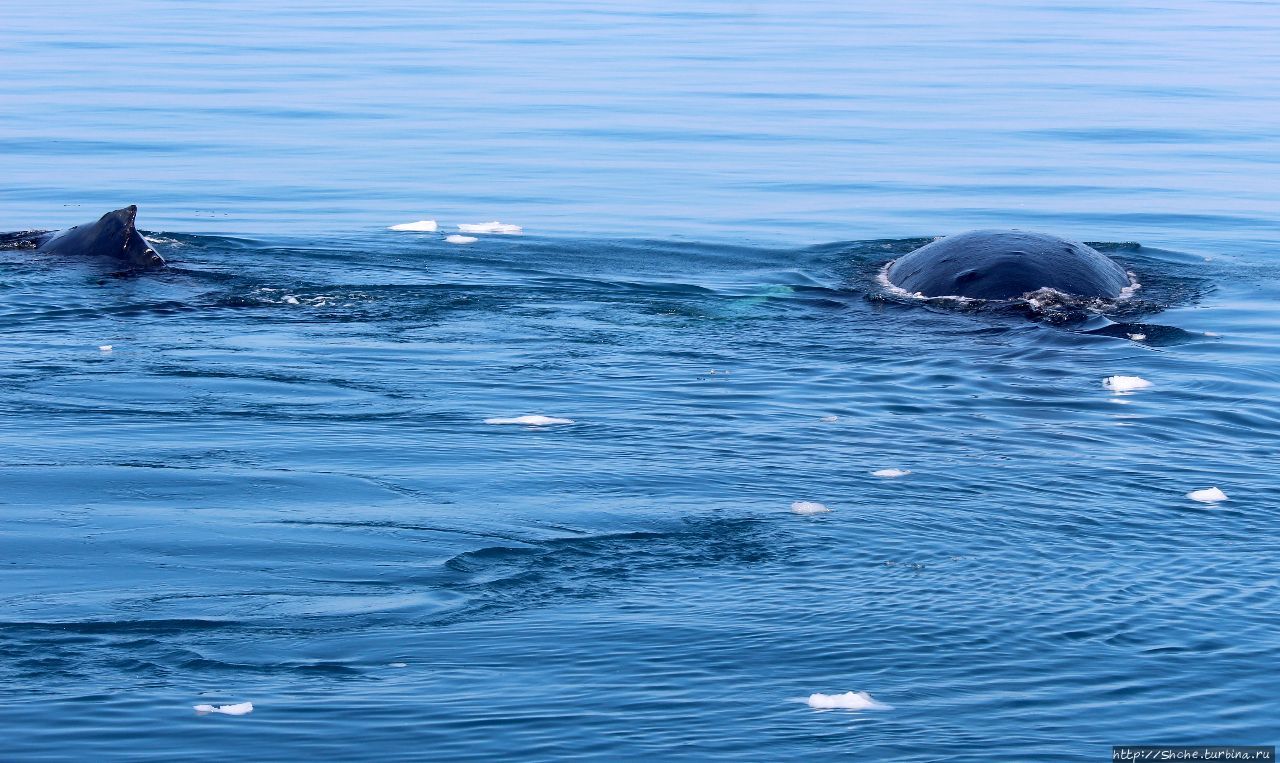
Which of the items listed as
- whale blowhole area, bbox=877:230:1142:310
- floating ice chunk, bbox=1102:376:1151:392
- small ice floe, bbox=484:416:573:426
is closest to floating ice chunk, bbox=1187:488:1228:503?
floating ice chunk, bbox=1102:376:1151:392

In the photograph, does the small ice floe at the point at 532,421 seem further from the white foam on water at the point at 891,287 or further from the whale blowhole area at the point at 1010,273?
the white foam on water at the point at 891,287

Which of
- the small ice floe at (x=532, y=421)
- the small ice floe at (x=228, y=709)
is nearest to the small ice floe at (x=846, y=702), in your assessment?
the small ice floe at (x=228, y=709)

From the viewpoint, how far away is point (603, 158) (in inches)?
916

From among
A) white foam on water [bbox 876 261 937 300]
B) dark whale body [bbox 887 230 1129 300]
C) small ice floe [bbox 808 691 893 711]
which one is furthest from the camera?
white foam on water [bbox 876 261 937 300]

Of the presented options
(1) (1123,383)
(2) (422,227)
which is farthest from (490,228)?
(1) (1123,383)

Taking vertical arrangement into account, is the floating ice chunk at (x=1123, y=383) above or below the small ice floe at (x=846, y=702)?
above

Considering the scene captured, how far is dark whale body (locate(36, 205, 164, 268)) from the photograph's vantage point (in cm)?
1408

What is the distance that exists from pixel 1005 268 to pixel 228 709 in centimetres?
881

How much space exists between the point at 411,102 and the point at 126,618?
22621 mm

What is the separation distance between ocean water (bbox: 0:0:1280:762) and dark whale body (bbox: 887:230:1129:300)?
15.4 inches

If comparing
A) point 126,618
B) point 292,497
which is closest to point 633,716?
point 126,618

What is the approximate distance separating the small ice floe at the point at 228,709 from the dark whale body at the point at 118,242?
8.60 m

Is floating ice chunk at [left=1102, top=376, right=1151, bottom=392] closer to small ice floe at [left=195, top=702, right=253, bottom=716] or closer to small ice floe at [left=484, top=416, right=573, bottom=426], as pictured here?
small ice floe at [left=484, top=416, right=573, bottom=426]

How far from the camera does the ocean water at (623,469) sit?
6215 mm
